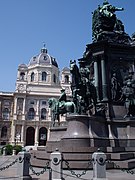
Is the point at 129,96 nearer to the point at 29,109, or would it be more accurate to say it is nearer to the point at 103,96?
the point at 103,96

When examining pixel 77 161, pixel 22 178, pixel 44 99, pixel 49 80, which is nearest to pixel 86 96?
pixel 77 161

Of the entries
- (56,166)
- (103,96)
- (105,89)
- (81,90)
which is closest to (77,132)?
(81,90)

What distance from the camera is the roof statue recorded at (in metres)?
17.6

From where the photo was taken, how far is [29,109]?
80.2 metres

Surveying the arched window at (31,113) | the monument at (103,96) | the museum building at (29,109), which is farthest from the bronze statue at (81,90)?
the arched window at (31,113)

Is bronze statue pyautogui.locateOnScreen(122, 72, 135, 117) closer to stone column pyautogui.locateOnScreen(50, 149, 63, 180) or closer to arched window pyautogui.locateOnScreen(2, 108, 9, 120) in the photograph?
stone column pyautogui.locateOnScreen(50, 149, 63, 180)

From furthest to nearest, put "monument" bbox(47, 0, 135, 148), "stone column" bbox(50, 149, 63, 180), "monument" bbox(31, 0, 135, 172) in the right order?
"monument" bbox(47, 0, 135, 148) < "monument" bbox(31, 0, 135, 172) < "stone column" bbox(50, 149, 63, 180)

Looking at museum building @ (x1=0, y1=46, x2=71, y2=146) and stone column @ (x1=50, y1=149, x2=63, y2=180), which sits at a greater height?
museum building @ (x1=0, y1=46, x2=71, y2=146)

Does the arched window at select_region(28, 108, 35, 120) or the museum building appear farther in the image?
the arched window at select_region(28, 108, 35, 120)

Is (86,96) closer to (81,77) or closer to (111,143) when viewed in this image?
(81,77)

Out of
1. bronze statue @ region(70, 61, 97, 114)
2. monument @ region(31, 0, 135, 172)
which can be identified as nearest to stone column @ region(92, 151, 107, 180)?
monument @ region(31, 0, 135, 172)

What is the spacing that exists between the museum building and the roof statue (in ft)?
185

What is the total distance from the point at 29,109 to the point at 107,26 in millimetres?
65500

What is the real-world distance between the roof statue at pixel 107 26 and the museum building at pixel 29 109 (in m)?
56.5
